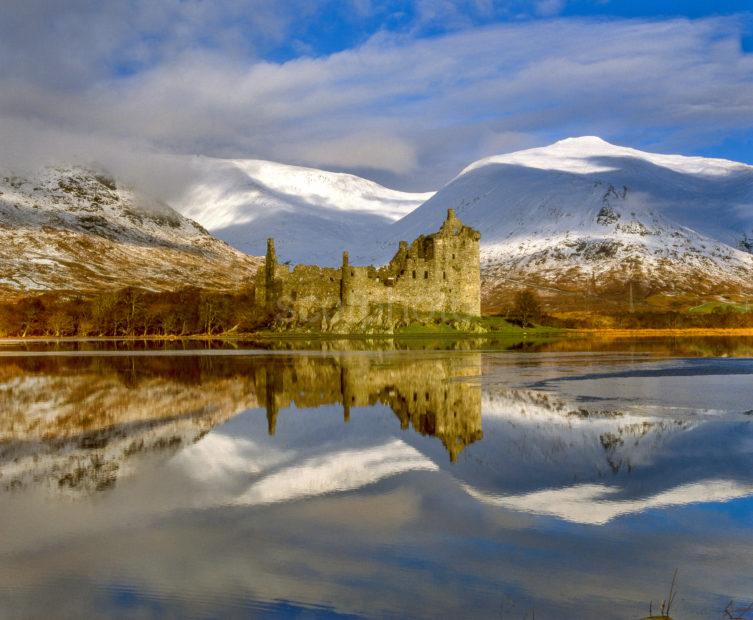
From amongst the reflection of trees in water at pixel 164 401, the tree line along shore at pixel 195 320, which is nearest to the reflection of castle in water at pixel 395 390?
the reflection of trees in water at pixel 164 401

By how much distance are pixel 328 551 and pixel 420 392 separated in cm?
1600

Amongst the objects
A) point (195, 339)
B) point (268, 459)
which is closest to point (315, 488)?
point (268, 459)

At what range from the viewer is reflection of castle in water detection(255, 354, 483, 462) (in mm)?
18812

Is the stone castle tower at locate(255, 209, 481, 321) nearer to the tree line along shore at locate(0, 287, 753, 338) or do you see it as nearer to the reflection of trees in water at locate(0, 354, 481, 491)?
the tree line along shore at locate(0, 287, 753, 338)

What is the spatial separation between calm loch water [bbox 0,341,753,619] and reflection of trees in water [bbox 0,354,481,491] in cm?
12

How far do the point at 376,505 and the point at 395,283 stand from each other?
64.4 meters

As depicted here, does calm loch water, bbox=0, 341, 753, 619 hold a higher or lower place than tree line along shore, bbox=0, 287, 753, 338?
lower

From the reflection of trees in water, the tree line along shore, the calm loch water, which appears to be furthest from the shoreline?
the calm loch water

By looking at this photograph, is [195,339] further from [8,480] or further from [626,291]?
[626,291]

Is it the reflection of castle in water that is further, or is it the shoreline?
the shoreline

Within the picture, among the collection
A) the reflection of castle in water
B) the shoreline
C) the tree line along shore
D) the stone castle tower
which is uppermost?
the stone castle tower

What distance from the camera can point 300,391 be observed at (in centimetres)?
2602

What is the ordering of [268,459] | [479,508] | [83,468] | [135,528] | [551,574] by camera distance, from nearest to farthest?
[551,574]
[135,528]
[479,508]
[83,468]
[268,459]

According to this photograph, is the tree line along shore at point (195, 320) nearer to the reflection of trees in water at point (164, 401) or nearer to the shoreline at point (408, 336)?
the shoreline at point (408, 336)
